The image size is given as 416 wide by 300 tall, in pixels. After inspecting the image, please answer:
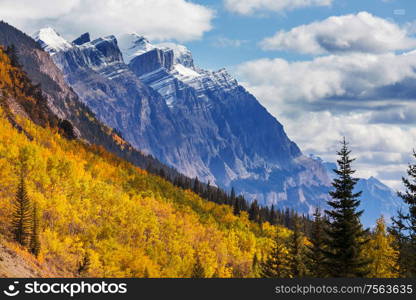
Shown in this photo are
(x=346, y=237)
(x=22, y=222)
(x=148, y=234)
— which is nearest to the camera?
(x=346, y=237)

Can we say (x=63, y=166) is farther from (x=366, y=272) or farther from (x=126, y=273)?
(x=366, y=272)

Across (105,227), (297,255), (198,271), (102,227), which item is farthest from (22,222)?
(297,255)

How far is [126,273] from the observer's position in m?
113

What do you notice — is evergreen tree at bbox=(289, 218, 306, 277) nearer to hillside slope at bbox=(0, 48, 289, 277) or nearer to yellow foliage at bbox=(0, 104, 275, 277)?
hillside slope at bbox=(0, 48, 289, 277)

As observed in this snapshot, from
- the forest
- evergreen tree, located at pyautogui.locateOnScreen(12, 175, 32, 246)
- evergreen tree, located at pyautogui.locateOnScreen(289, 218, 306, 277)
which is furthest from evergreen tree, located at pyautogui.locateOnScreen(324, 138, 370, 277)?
evergreen tree, located at pyautogui.locateOnScreen(12, 175, 32, 246)

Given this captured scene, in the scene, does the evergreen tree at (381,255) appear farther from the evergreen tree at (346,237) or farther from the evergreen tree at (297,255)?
the evergreen tree at (346,237)

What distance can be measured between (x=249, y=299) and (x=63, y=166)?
143270mm

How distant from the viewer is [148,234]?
151m

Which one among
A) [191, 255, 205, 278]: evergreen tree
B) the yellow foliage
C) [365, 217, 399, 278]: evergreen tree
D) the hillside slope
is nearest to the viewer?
[365, 217, 399, 278]: evergreen tree

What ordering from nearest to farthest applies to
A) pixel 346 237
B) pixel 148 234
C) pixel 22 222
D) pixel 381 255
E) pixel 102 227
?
pixel 346 237
pixel 381 255
pixel 22 222
pixel 102 227
pixel 148 234

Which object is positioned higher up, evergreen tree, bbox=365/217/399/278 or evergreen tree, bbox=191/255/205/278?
evergreen tree, bbox=365/217/399/278

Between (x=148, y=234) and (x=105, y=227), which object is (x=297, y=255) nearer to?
(x=105, y=227)

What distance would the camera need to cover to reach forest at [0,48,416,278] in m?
48.2

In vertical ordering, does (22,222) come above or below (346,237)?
above
